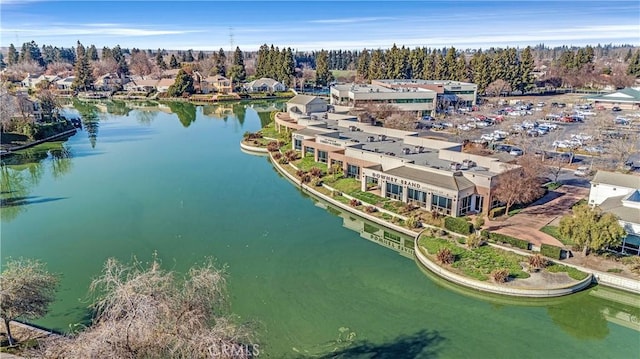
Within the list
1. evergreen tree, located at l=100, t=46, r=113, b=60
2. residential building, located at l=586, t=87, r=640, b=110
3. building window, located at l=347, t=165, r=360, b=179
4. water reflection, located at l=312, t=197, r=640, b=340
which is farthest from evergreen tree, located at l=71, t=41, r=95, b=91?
residential building, located at l=586, t=87, r=640, b=110

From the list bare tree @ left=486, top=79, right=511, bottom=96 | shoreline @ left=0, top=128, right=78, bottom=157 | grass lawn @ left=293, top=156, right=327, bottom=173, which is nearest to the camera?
grass lawn @ left=293, top=156, right=327, bottom=173

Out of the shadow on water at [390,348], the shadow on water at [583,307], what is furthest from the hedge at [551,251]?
the shadow on water at [390,348]

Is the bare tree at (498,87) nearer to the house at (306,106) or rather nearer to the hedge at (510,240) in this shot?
the house at (306,106)

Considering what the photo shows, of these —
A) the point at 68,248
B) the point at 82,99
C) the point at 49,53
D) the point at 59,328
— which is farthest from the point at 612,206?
the point at 49,53

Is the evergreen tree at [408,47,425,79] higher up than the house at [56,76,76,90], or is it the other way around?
the evergreen tree at [408,47,425,79]

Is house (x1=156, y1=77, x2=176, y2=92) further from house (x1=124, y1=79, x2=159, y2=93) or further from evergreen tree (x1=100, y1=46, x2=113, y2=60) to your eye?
evergreen tree (x1=100, y1=46, x2=113, y2=60)

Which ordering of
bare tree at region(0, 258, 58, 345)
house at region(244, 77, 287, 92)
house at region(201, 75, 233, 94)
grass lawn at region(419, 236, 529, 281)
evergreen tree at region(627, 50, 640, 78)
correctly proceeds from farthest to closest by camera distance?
house at region(244, 77, 287, 92) → house at region(201, 75, 233, 94) → evergreen tree at region(627, 50, 640, 78) → grass lawn at region(419, 236, 529, 281) → bare tree at region(0, 258, 58, 345)
